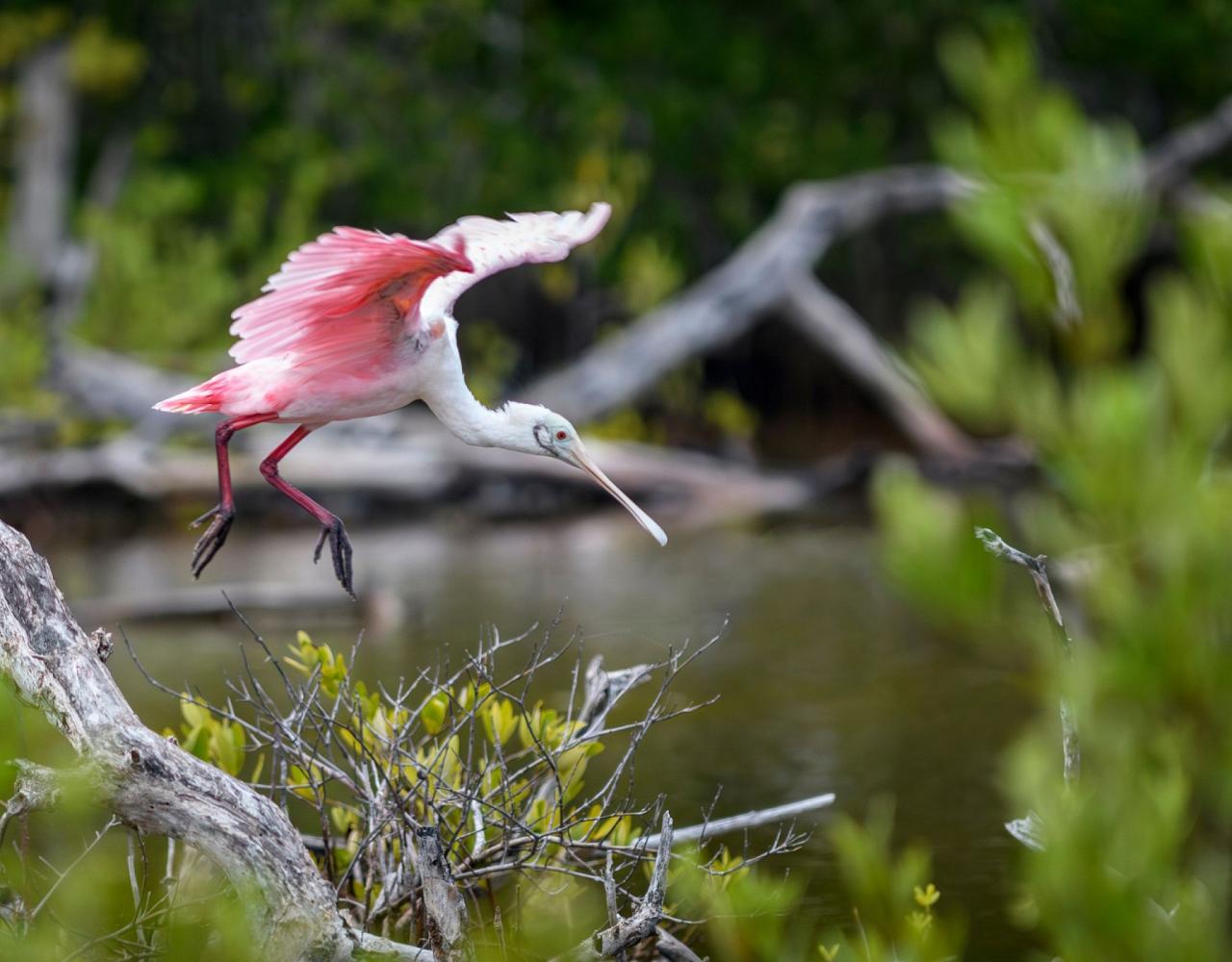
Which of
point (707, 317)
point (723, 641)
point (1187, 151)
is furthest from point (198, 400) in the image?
point (1187, 151)

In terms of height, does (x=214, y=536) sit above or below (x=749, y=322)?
above

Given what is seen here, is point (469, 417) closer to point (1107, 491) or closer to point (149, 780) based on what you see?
point (149, 780)

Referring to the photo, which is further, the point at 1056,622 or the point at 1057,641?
the point at 1056,622

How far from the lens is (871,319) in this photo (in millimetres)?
17719

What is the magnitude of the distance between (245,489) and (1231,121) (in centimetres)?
665

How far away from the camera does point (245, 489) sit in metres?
11.9

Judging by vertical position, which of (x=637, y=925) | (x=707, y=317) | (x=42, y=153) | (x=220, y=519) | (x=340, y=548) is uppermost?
(x=220, y=519)

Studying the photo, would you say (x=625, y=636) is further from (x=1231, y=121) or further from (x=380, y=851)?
(x=1231, y=121)

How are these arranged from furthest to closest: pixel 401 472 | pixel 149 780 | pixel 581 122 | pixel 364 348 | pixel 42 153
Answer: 1. pixel 581 122
2. pixel 42 153
3. pixel 401 472
4. pixel 364 348
5. pixel 149 780

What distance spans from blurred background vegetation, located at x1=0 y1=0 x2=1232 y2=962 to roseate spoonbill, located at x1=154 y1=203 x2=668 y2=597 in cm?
89


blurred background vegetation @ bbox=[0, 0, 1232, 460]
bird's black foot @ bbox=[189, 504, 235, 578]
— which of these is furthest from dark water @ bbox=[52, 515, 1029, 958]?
blurred background vegetation @ bbox=[0, 0, 1232, 460]

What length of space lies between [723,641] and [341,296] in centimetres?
443

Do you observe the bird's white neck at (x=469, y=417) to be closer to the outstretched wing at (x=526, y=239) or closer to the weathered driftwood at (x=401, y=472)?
the outstretched wing at (x=526, y=239)

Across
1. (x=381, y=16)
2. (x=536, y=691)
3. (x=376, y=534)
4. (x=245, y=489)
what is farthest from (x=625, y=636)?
(x=381, y=16)
